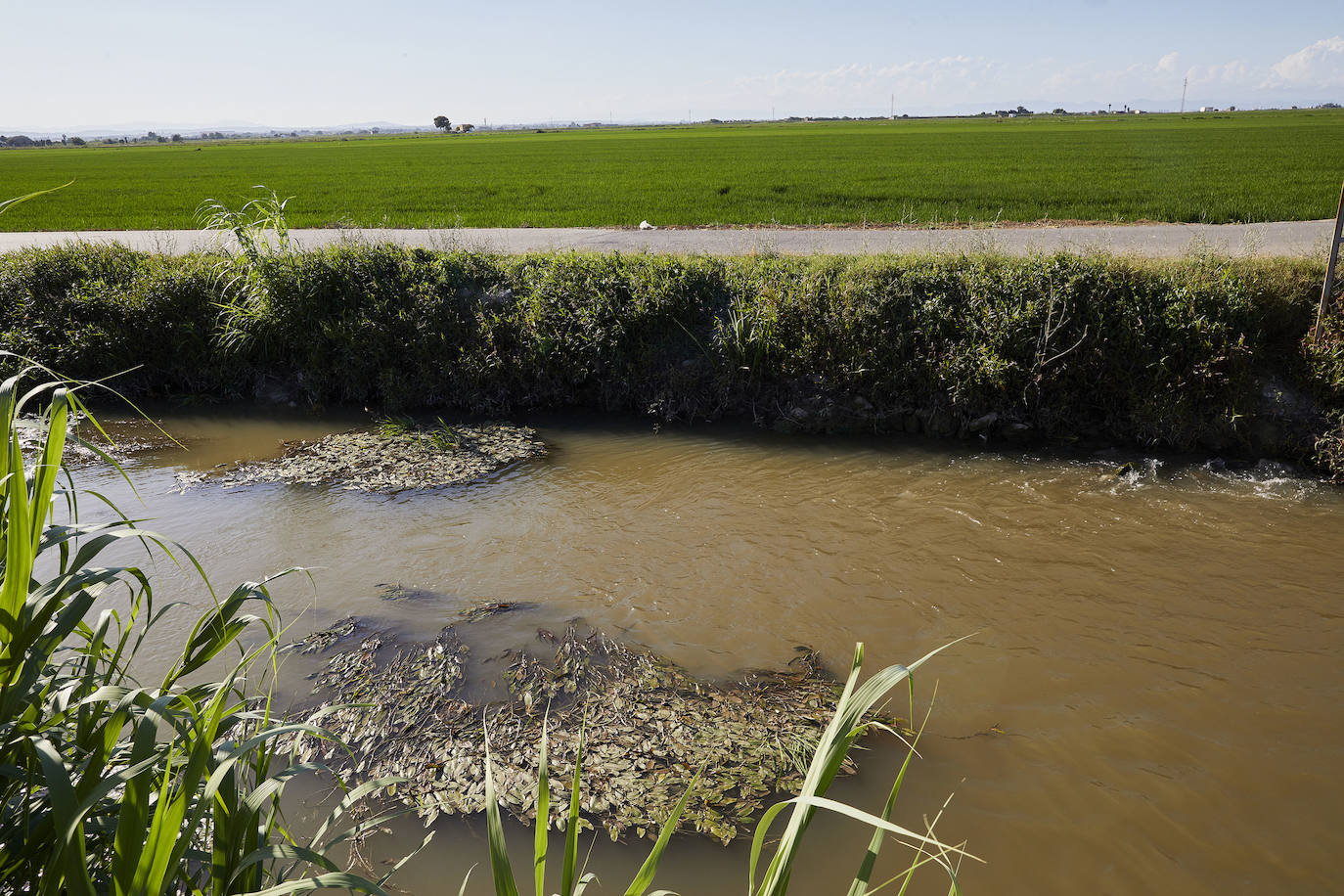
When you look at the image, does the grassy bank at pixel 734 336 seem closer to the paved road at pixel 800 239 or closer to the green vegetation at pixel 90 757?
the paved road at pixel 800 239

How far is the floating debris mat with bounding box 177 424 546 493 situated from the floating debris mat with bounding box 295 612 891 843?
2593 mm

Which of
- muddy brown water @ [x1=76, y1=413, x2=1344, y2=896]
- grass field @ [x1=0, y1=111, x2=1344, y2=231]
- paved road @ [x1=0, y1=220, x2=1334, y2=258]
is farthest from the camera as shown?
A: grass field @ [x1=0, y1=111, x2=1344, y2=231]

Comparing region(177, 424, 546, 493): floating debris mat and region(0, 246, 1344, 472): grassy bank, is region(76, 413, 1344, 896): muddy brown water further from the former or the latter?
region(0, 246, 1344, 472): grassy bank

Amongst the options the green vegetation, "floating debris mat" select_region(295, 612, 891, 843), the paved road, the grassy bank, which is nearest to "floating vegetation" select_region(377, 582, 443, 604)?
"floating debris mat" select_region(295, 612, 891, 843)

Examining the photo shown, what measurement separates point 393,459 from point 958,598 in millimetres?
5066

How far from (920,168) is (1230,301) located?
21.7 meters

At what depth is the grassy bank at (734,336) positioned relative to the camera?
275 inches

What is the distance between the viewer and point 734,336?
26.0 ft

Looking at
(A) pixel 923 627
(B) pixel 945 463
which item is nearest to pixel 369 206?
(B) pixel 945 463

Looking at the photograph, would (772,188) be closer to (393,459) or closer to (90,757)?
(393,459)

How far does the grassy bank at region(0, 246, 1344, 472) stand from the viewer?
6.99 metres

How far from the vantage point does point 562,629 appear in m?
4.68

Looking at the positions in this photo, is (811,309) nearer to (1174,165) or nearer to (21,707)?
(21,707)

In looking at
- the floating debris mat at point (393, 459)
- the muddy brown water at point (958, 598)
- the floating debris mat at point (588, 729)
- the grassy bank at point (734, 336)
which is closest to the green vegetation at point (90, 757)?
the floating debris mat at point (588, 729)
